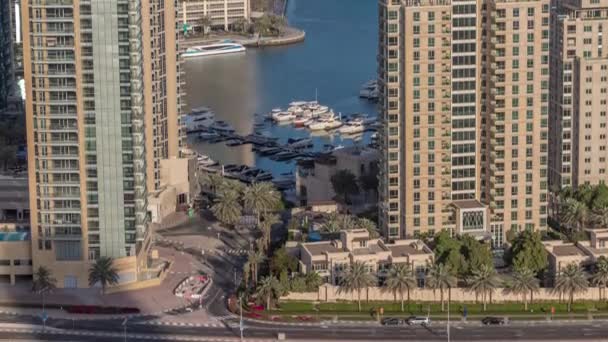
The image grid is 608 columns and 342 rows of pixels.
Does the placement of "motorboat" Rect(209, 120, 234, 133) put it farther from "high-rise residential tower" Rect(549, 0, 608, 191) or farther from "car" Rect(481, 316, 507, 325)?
"car" Rect(481, 316, 507, 325)

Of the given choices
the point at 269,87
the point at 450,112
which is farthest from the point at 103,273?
the point at 269,87

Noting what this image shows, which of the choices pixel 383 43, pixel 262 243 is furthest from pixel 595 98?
pixel 262 243

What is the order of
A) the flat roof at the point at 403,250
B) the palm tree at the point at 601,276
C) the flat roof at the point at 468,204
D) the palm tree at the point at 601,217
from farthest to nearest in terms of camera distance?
the palm tree at the point at 601,217 < the flat roof at the point at 468,204 < the flat roof at the point at 403,250 < the palm tree at the point at 601,276

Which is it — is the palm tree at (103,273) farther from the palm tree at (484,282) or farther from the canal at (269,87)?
the canal at (269,87)

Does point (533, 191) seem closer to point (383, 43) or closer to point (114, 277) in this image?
point (383, 43)

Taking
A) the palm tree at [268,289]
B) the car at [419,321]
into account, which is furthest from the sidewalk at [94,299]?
the car at [419,321]

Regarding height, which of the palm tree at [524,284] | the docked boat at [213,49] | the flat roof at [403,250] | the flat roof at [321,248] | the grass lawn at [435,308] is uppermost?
the docked boat at [213,49]
